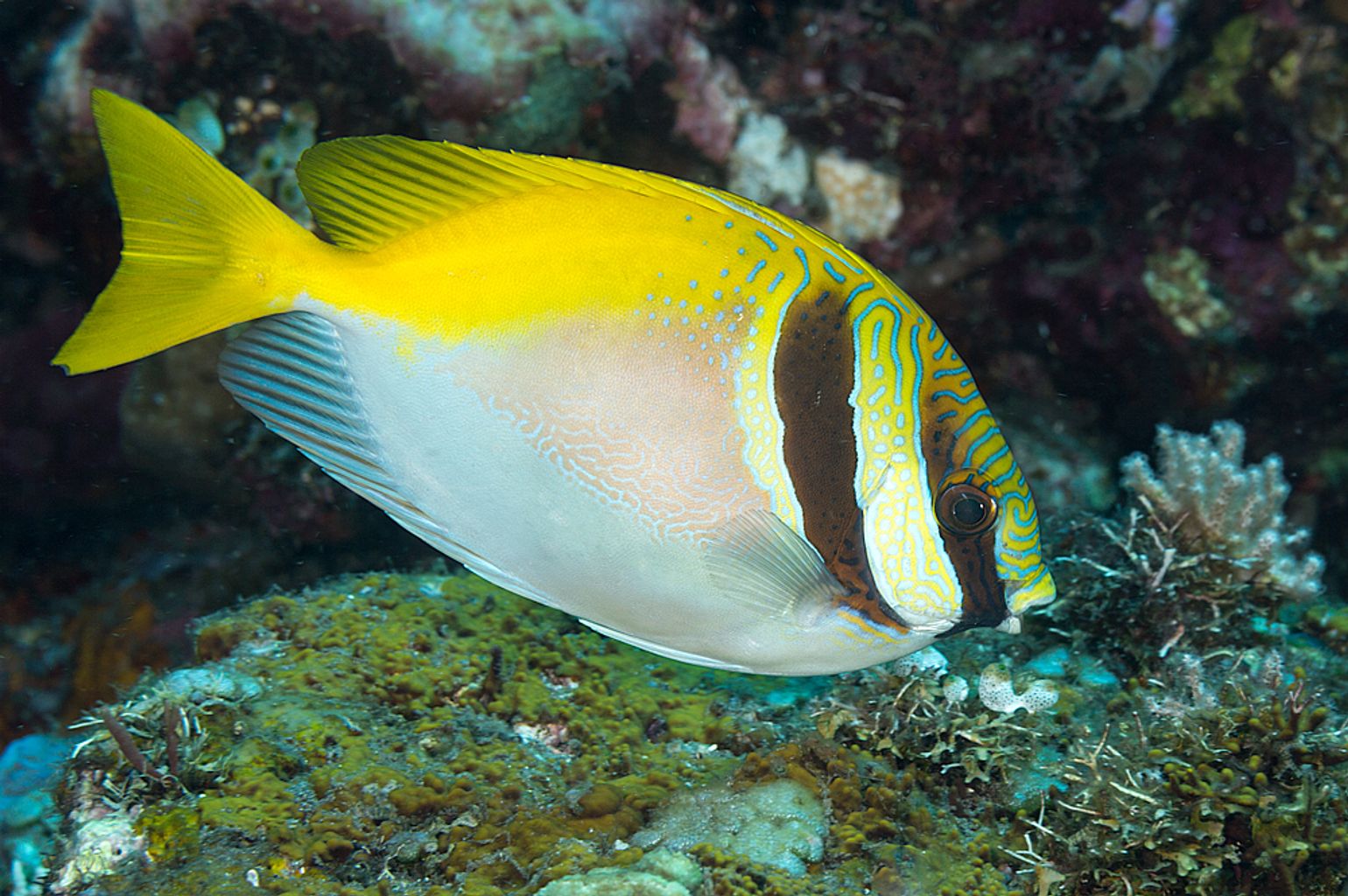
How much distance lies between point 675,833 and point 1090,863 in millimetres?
1000

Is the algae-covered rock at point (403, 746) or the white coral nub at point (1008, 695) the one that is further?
the white coral nub at point (1008, 695)

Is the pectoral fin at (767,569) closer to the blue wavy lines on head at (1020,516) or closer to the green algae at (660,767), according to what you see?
the blue wavy lines on head at (1020,516)

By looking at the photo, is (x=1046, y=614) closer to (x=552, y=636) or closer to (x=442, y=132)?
(x=552, y=636)

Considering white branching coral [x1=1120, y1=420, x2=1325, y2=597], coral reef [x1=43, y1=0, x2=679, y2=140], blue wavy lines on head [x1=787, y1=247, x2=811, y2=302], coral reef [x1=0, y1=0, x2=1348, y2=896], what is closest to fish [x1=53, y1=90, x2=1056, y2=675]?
blue wavy lines on head [x1=787, y1=247, x2=811, y2=302]

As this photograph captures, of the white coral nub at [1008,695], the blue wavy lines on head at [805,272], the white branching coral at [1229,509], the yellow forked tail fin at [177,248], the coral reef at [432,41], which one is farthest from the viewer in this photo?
the coral reef at [432,41]

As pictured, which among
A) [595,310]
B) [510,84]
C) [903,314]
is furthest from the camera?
[510,84]

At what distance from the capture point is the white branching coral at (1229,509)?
126 inches

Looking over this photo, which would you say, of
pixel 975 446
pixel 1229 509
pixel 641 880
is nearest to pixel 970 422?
pixel 975 446

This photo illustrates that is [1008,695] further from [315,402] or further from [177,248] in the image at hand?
[177,248]

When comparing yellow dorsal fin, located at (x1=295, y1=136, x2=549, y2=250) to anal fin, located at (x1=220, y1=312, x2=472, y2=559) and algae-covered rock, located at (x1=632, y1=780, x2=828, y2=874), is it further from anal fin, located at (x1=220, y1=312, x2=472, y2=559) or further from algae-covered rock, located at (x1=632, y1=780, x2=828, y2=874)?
algae-covered rock, located at (x1=632, y1=780, x2=828, y2=874)

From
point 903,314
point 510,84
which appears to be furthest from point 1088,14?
point 903,314

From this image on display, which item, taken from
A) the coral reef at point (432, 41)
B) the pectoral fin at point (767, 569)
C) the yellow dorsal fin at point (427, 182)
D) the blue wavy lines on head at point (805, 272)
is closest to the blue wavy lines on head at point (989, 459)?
the pectoral fin at point (767, 569)

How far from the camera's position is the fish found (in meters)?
1.77

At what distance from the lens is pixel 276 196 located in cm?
475
